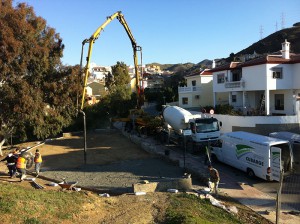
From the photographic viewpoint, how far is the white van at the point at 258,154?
16.8 metres

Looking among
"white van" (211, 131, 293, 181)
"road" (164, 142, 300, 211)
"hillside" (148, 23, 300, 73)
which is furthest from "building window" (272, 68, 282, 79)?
"hillside" (148, 23, 300, 73)

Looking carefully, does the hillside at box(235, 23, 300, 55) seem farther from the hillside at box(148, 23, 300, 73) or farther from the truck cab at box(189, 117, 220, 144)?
the truck cab at box(189, 117, 220, 144)

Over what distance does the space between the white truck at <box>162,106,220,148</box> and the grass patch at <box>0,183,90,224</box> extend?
11593mm

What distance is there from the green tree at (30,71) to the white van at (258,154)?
648 inches

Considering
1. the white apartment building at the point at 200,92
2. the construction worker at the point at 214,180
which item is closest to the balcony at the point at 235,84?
the white apartment building at the point at 200,92

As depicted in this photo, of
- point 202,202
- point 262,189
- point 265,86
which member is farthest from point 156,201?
point 265,86

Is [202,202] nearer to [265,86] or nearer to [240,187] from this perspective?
[240,187]

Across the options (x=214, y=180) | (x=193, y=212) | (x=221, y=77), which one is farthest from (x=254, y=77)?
(x=193, y=212)

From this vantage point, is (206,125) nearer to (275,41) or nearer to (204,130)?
(204,130)

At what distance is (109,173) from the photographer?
1978cm

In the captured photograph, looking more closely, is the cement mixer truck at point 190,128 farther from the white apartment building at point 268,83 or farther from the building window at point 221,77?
the building window at point 221,77

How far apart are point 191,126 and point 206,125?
113cm

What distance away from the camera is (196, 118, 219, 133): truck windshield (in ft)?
80.6

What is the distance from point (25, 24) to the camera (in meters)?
26.5
